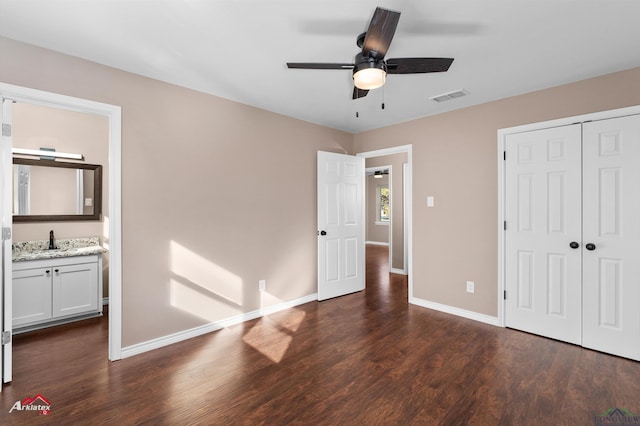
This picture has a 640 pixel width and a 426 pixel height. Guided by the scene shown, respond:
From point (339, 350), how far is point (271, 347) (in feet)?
2.17

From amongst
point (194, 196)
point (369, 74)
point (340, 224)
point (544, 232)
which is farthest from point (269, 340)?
point (544, 232)

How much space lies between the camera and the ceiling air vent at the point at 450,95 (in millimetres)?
3197

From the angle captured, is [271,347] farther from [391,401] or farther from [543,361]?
[543,361]

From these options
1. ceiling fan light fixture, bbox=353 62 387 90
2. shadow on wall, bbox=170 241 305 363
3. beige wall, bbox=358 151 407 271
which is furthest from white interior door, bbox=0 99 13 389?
beige wall, bbox=358 151 407 271

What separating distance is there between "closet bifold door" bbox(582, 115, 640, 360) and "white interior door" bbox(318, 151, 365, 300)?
273cm

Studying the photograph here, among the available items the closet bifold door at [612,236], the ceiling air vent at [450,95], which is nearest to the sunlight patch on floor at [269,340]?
the closet bifold door at [612,236]

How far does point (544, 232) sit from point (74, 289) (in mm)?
5341

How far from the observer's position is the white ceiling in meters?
1.88

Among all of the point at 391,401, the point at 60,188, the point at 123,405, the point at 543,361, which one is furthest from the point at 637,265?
the point at 60,188

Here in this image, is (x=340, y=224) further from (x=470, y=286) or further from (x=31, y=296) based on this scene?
(x=31, y=296)

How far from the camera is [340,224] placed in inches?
178

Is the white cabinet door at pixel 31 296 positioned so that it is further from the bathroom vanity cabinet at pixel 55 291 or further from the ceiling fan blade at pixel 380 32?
the ceiling fan blade at pixel 380 32

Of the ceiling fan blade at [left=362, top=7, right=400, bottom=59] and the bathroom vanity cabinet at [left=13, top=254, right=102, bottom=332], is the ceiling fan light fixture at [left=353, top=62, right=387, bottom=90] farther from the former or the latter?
the bathroom vanity cabinet at [left=13, top=254, right=102, bottom=332]
